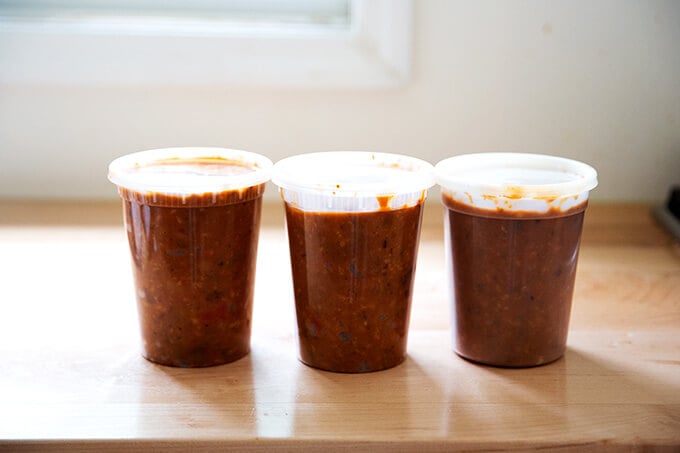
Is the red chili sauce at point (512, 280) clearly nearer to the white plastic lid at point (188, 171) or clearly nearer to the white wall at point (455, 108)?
the white plastic lid at point (188, 171)

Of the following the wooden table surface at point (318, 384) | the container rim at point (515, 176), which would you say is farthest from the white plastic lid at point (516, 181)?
the wooden table surface at point (318, 384)

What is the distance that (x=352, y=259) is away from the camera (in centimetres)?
86

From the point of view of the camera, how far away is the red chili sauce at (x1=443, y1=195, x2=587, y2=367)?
34.3 inches

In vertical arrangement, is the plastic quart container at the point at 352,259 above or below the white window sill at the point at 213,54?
below

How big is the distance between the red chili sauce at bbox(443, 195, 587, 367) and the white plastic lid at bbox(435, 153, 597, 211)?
0.01 m

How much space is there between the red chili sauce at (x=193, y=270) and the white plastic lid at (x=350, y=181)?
0.05 meters

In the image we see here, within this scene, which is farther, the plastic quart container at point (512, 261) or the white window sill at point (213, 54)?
the white window sill at point (213, 54)

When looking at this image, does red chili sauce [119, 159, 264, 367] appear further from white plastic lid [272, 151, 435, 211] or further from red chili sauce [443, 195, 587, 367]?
red chili sauce [443, 195, 587, 367]

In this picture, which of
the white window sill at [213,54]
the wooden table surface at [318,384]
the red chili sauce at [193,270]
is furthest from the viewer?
the white window sill at [213,54]

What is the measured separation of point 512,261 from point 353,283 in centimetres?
16

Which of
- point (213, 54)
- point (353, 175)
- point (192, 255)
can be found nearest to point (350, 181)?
point (353, 175)

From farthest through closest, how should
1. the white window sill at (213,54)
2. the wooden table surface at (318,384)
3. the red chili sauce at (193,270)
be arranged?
the white window sill at (213,54) → the red chili sauce at (193,270) → the wooden table surface at (318,384)

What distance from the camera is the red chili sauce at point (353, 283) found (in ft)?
2.80

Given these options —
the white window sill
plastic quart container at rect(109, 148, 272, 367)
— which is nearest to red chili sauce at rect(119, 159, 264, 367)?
plastic quart container at rect(109, 148, 272, 367)
